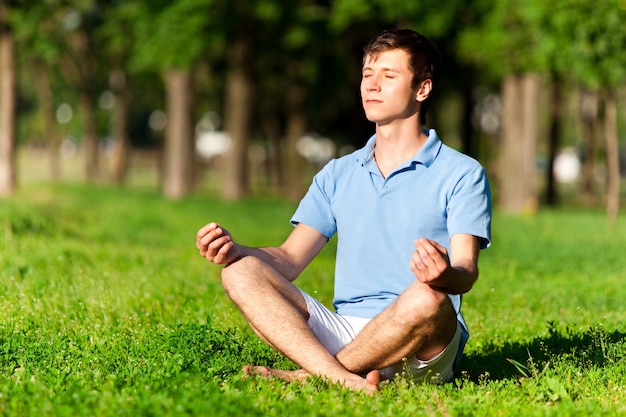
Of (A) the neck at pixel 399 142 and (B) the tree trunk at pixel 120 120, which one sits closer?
(A) the neck at pixel 399 142

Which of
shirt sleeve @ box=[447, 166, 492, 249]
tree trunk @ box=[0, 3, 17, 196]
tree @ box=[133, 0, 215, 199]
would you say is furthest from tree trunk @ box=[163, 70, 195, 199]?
shirt sleeve @ box=[447, 166, 492, 249]

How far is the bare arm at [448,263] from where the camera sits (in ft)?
15.4

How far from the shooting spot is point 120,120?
136 ft

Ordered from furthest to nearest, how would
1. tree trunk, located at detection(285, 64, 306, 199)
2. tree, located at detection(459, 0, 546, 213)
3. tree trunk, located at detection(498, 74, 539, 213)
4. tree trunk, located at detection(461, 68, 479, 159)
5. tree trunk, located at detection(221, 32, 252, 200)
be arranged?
tree trunk, located at detection(285, 64, 306, 199)
tree trunk, located at detection(461, 68, 479, 159)
tree trunk, located at detection(221, 32, 252, 200)
tree trunk, located at detection(498, 74, 539, 213)
tree, located at detection(459, 0, 546, 213)

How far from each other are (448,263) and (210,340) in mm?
1876

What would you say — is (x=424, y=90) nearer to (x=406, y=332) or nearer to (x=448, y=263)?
(x=448, y=263)

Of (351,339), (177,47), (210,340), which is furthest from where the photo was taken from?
(177,47)

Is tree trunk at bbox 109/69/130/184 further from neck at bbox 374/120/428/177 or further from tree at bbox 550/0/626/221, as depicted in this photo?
neck at bbox 374/120/428/177

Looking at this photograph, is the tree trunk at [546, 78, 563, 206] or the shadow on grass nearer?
the shadow on grass

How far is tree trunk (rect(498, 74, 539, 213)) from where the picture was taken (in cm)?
2702

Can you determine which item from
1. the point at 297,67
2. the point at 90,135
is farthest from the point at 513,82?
the point at 90,135

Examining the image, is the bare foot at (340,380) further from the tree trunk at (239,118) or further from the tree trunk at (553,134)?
the tree trunk at (553,134)

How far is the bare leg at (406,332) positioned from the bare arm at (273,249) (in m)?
0.60

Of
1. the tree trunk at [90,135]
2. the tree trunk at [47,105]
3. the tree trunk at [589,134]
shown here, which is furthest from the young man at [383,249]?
the tree trunk at [47,105]
